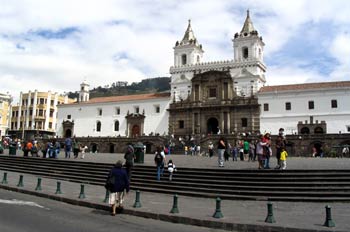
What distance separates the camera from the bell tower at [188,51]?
59469mm

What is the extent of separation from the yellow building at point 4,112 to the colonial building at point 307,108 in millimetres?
51817

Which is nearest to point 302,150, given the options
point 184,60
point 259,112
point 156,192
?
point 259,112

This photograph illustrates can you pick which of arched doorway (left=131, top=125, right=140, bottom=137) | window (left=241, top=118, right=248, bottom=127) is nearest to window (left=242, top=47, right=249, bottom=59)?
window (left=241, top=118, right=248, bottom=127)

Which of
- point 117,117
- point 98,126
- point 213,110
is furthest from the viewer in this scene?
point 98,126

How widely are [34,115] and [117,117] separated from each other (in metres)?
25.6

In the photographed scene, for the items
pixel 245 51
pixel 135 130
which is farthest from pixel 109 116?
pixel 245 51

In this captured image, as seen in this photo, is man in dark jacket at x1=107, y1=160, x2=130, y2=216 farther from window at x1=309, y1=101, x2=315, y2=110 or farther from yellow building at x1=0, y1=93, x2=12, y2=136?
yellow building at x1=0, y1=93, x2=12, y2=136

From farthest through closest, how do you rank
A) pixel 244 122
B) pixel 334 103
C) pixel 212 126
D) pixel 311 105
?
pixel 212 126
pixel 244 122
pixel 311 105
pixel 334 103

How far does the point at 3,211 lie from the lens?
36.1 feet

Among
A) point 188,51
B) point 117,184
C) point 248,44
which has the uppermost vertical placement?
point 188,51

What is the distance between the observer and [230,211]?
1168cm

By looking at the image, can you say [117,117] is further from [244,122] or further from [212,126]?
[244,122]

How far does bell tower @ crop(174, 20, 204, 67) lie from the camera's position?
59469 mm

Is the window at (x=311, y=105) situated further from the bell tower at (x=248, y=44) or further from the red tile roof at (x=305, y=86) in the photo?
the bell tower at (x=248, y=44)
